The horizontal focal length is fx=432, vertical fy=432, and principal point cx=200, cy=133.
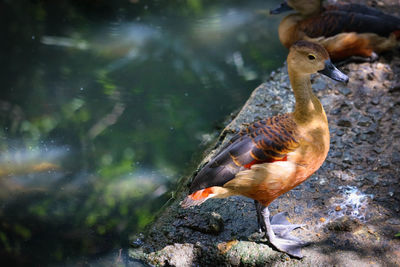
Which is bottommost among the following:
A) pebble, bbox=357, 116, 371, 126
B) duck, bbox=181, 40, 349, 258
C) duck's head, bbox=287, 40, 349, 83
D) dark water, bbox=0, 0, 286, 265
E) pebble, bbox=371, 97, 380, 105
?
dark water, bbox=0, 0, 286, 265

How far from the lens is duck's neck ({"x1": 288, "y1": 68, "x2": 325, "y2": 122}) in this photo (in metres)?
3.25

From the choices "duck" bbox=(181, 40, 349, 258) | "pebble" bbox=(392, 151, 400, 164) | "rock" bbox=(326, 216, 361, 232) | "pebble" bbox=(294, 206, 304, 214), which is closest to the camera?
"duck" bbox=(181, 40, 349, 258)

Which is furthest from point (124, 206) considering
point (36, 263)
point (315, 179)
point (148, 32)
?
point (148, 32)

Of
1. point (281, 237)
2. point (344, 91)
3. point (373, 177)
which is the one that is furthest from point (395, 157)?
point (281, 237)

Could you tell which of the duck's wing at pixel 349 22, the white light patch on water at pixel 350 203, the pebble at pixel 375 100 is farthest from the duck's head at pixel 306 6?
the white light patch on water at pixel 350 203

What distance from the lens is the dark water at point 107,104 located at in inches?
162

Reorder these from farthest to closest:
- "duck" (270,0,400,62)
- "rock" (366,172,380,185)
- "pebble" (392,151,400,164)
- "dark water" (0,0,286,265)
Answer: "duck" (270,0,400,62) → "dark water" (0,0,286,265) → "pebble" (392,151,400,164) → "rock" (366,172,380,185)

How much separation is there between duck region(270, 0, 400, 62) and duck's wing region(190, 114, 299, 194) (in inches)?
86.0

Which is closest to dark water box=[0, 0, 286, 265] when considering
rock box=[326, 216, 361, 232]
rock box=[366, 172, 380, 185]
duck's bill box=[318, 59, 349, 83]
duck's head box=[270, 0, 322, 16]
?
duck's head box=[270, 0, 322, 16]

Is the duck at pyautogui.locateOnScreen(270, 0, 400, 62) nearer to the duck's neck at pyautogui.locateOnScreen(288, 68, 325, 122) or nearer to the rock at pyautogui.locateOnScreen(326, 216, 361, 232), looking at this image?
the duck's neck at pyautogui.locateOnScreen(288, 68, 325, 122)

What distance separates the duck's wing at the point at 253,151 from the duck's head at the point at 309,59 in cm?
39

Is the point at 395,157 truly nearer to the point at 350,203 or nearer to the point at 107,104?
the point at 350,203

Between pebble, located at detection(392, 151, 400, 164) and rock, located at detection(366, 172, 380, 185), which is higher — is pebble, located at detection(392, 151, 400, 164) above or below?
above

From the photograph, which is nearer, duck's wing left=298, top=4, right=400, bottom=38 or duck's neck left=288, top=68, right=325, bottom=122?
duck's neck left=288, top=68, right=325, bottom=122
